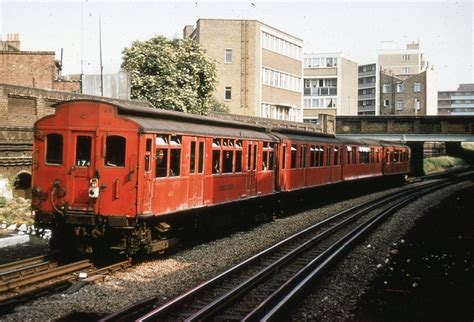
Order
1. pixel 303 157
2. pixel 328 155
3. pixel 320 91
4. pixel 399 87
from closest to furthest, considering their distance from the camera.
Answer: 1. pixel 303 157
2. pixel 328 155
3. pixel 320 91
4. pixel 399 87

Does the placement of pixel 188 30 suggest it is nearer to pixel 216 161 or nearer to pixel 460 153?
pixel 460 153

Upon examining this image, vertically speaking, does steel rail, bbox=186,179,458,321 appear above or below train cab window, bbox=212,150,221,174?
below

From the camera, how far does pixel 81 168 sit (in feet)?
35.1

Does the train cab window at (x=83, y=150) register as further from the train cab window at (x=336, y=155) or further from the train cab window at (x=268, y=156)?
the train cab window at (x=336, y=155)

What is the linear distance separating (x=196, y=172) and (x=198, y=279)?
141 inches

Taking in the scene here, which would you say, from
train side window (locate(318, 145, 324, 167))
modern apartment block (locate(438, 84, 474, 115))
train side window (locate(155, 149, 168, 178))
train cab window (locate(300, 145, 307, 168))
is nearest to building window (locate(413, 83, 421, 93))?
modern apartment block (locate(438, 84, 474, 115))

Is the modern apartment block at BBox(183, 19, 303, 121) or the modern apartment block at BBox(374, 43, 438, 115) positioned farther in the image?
the modern apartment block at BBox(374, 43, 438, 115)

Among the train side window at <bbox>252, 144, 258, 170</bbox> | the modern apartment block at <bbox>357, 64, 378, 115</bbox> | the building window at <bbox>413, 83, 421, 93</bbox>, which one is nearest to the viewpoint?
the train side window at <bbox>252, 144, 258, 170</bbox>

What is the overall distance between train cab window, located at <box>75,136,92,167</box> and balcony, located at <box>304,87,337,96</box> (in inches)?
2545

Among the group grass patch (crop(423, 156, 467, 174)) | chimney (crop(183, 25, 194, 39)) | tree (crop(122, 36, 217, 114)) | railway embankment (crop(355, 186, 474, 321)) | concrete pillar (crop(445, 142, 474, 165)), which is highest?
chimney (crop(183, 25, 194, 39))

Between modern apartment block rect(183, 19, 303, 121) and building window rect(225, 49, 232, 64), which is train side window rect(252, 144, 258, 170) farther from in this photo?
building window rect(225, 49, 232, 64)

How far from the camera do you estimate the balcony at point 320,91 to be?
73000mm

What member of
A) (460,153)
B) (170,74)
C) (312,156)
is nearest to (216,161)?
(312,156)

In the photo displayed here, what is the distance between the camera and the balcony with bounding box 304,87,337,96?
7300 cm
